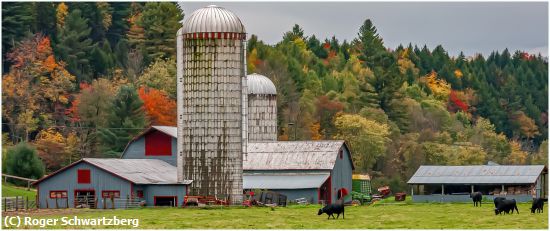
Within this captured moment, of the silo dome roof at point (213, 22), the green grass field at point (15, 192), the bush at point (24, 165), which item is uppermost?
the silo dome roof at point (213, 22)

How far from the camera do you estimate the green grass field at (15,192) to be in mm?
83481

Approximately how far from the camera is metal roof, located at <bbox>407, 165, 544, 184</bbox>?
3310 inches

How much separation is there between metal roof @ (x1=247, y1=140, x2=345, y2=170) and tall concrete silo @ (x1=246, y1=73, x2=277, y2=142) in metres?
6.69

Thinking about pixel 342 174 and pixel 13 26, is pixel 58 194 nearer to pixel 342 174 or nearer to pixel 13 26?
pixel 342 174

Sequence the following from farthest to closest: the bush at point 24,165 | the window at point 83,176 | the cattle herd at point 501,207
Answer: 1. the bush at point 24,165
2. the window at point 83,176
3. the cattle herd at point 501,207

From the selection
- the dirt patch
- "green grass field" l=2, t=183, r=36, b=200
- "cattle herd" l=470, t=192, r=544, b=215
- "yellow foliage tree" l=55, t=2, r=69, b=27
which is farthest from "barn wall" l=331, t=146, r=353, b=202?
"yellow foliage tree" l=55, t=2, r=69, b=27

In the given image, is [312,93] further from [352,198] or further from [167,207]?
[167,207]

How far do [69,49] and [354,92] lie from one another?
26.9 metres

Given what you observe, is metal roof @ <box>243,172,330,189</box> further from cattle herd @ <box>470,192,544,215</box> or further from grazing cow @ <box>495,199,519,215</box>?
grazing cow @ <box>495,199,519,215</box>

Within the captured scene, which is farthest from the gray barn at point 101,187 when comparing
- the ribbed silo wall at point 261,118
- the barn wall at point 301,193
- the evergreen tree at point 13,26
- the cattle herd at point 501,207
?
the evergreen tree at point 13,26

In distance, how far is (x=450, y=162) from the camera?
118 metres

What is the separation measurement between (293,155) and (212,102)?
11073 millimetres

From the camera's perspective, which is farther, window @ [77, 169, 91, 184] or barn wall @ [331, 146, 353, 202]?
barn wall @ [331, 146, 353, 202]

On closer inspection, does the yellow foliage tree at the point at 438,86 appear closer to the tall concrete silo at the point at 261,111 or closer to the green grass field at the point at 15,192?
the tall concrete silo at the point at 261,111
